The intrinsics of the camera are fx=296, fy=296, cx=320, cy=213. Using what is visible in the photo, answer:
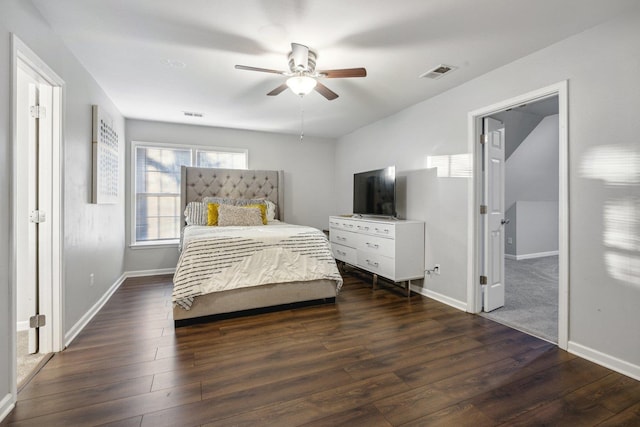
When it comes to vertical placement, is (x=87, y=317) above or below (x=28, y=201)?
below

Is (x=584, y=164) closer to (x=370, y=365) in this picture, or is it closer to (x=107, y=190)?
(x=370, y=365)

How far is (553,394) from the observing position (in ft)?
5.88

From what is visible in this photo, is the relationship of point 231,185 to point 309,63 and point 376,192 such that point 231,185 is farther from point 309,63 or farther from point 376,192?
point 309,63

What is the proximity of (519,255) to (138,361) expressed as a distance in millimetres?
6514

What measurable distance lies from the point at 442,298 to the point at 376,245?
0.99m

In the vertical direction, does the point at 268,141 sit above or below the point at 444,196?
above

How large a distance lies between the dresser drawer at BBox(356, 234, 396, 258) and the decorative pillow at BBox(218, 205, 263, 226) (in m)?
1.50

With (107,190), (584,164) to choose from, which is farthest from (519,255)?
(107,190)

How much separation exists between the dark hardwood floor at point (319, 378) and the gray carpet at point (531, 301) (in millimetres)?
232

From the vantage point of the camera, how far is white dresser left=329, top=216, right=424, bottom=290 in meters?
3.56

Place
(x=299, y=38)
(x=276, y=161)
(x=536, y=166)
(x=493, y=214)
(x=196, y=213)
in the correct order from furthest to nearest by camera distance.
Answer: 1. (x=276, y=161)
2. (x=536, y=166)
3. (x=196, y=213)
4. (x=493, y=214)
5. (x=299, y=38)

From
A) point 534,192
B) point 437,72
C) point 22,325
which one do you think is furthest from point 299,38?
point 534,192

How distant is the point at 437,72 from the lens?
2932 mm

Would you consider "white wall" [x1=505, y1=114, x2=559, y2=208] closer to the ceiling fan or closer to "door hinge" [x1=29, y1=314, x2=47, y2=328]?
the ceiling fan
